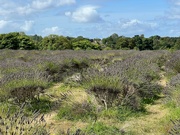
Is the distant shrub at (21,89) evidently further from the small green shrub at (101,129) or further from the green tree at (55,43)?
the green tree at (55,43)

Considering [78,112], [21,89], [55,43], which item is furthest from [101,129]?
[55,43]

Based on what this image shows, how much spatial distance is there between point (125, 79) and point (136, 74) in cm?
181

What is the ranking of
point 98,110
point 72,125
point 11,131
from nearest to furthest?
point 11,131
point 72,125
point 98,110

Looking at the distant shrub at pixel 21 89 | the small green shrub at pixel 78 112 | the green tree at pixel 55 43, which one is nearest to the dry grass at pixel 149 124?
the small green shrub at pixel 78 112

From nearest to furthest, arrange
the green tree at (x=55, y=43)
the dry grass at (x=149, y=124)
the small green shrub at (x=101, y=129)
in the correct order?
1. the small green shrub at (x=101, y=129)
2. the dry grass at (x=149, y=124)
3. the green tree at (x=55, y=43)

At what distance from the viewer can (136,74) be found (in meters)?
10.9

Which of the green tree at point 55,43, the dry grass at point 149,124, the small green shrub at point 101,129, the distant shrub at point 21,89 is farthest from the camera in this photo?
the green tree at point 55,43

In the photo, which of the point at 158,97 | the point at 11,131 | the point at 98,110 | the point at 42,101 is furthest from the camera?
the point at 158,97

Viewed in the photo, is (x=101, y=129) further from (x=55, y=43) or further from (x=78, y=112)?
(x=55, y=43)

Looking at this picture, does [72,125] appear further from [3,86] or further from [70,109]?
[3,86]

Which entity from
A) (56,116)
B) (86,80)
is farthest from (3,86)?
(86,80)

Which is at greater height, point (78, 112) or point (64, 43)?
point (78, 112)

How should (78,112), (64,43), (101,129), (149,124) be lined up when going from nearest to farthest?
1. (101,129)
2. (149,124)
3. (78,112)
4. (64,43)

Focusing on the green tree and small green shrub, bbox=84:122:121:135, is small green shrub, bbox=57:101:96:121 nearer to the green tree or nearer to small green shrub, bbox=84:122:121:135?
small green shrub, bbox=84:122:121:135
